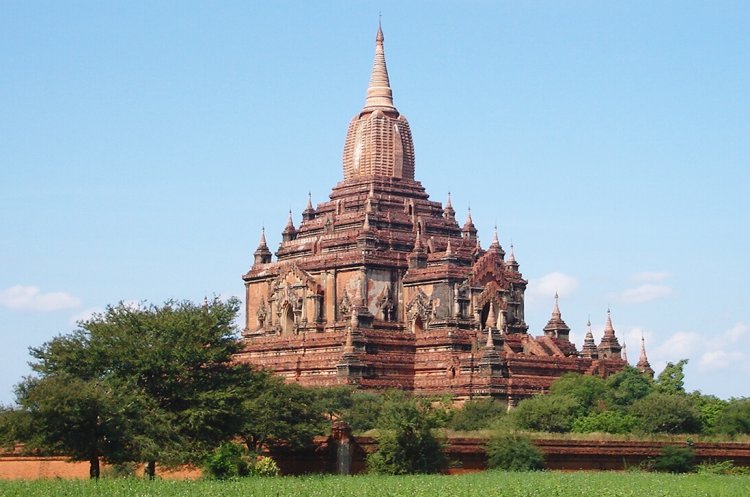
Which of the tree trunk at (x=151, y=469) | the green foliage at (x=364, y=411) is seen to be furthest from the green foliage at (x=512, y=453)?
the tree trunk at (x=151, y=469)

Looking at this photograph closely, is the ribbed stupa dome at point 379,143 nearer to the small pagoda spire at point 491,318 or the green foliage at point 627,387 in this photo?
the small pagoda spire at point 491,318

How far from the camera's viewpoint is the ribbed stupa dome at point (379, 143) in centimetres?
6662

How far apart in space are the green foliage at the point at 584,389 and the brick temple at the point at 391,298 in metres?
1.16

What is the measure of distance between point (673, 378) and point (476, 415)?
856cm

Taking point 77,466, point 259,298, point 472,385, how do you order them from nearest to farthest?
point 77,466 → point 472,385 → point 259,298

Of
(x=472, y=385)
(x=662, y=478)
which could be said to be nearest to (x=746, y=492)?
(x=662, y=478)

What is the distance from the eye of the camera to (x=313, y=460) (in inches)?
1671

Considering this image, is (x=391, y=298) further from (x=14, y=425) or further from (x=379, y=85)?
(x=14, y=425)

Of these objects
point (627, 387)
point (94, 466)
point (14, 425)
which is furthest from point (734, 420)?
point (14, 425)

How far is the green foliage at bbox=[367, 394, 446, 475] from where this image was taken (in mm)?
41688

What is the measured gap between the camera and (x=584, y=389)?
185 feet

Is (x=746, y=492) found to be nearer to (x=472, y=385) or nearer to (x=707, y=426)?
(x=707, y=426)

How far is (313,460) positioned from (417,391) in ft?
56.5

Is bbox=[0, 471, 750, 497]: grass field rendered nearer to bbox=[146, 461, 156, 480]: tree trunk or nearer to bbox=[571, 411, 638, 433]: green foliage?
bbox=[146, 461, 156, 480]: tree trunk
